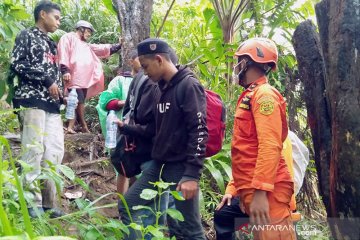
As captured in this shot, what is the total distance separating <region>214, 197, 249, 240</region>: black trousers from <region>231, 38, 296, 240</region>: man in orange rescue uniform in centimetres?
28

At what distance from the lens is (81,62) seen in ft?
21.0

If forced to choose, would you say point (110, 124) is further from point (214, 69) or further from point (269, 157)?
point (214, 69)

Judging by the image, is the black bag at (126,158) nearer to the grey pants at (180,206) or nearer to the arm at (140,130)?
the arm at (140,130)

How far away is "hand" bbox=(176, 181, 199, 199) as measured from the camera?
3162mm

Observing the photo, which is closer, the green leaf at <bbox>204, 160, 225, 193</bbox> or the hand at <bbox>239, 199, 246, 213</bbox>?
the hand at <bbox>239, 199, 246, 213</bbox>

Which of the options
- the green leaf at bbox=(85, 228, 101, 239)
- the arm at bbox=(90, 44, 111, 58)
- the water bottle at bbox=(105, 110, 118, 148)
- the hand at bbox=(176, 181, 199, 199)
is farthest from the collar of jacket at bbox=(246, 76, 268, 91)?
the arm at bbox=(90, 44, 111, 58)

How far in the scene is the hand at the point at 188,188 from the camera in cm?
316

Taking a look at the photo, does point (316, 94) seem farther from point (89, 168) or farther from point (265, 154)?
point (89, 168)

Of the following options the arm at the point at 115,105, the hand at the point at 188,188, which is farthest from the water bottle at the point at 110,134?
the hand at the point at 188,188

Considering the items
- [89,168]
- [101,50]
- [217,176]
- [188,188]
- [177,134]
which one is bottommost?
[217,176]

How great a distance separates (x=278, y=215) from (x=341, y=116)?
0.73 m

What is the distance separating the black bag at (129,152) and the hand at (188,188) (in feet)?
2.29

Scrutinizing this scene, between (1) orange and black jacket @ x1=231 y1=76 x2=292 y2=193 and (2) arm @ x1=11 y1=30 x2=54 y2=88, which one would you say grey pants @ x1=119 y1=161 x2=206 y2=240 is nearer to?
(1) orange and black jacket @ x1=231 y1=76 x2=292 y2=193

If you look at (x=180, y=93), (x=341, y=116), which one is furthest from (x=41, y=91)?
(x=341, y=116)
